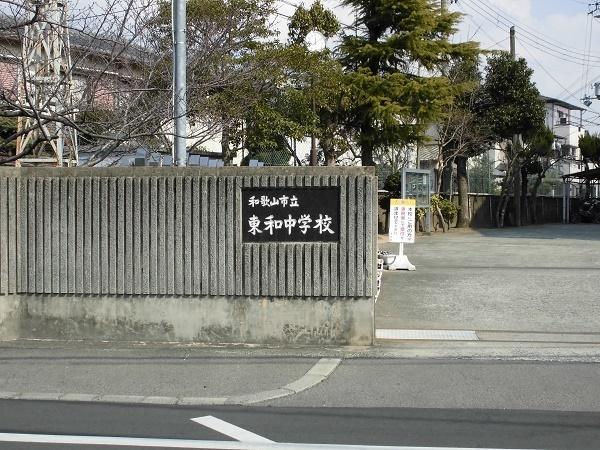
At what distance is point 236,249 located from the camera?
943 cm

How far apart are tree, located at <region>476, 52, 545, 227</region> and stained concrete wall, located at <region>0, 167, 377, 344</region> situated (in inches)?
837

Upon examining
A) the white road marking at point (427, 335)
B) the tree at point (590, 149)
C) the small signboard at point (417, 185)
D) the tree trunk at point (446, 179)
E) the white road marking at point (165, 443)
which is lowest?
the white road marking at point (165, 443)

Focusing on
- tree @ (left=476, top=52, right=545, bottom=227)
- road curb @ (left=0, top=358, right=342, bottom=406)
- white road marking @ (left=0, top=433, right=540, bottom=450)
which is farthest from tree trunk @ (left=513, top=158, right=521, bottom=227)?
white road marking @ (left=0, top=433, right=540, bottom=450)

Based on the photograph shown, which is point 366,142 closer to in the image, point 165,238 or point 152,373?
point 165,238

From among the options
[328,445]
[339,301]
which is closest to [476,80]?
[339,301]

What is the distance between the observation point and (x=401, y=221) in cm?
1507

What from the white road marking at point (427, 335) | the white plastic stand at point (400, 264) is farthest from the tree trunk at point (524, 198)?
the white road marking at point (427, 335)

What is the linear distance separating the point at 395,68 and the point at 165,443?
1949 centimetres

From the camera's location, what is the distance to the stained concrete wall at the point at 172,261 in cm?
Result: 928

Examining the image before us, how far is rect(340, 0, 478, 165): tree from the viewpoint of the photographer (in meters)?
21.9

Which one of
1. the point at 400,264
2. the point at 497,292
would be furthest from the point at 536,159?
the point at 497,292

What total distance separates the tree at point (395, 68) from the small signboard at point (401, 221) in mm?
7184

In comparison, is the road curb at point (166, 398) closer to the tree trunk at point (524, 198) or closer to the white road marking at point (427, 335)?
the white road marking at point (427, 335)

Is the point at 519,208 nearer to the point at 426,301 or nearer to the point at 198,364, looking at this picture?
the point at 426,301
